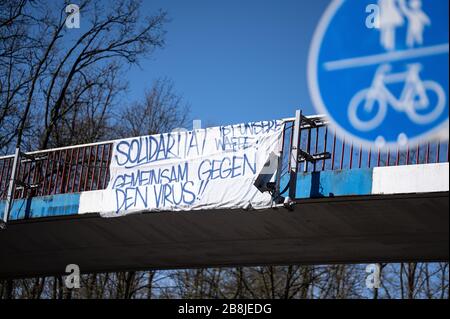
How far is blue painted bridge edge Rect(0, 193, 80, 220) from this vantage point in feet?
49.8

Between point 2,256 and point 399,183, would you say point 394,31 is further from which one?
point 2,256

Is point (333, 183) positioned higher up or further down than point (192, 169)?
further down

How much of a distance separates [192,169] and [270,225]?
186 centimetres

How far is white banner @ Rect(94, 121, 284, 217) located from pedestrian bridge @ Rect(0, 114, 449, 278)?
1.46 feet

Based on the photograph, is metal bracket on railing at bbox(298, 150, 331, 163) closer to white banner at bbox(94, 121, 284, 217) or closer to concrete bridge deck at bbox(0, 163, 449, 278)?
concrete bridge deck at bbox(0, 163, 449, 278)

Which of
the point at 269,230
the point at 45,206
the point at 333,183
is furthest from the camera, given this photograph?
the point at 45,206

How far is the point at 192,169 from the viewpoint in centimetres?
1329

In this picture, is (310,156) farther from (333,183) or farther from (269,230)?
(269,230)

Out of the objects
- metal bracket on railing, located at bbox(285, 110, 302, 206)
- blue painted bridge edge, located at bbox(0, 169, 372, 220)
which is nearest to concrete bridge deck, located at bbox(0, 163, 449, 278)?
blue painted bridge edge, located at bbox(0, 169, 372, 220)

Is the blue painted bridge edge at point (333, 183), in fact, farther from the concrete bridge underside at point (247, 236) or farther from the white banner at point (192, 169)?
the white banner at point (192, 169)

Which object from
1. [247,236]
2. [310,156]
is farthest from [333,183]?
[247,236]

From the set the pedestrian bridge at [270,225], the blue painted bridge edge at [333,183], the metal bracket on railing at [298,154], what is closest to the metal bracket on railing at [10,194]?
the pedestrian bridge at [270,225]

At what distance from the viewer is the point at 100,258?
60.1 ft
